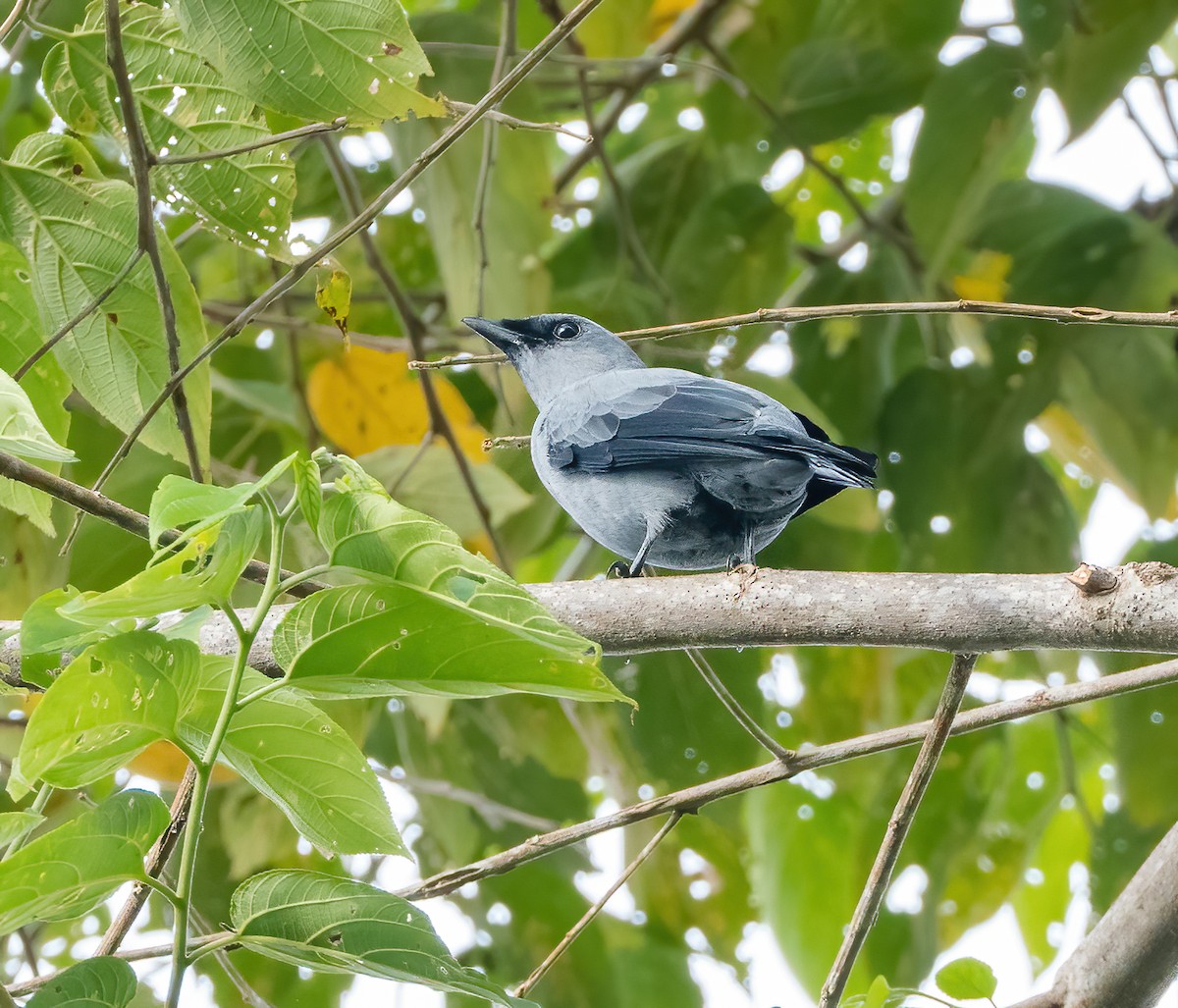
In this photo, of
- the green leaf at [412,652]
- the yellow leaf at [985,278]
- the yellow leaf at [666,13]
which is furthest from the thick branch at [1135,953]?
the yellow leaf at [666,13]

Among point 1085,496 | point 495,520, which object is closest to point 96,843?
point 495,520

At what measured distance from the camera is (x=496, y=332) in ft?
9.83

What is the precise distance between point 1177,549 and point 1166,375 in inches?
20.2

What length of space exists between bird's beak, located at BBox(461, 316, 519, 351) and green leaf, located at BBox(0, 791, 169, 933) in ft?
5.78

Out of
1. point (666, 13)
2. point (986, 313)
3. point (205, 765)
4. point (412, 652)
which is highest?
point (666, 13)

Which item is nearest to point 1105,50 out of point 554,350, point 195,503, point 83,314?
point 554,350

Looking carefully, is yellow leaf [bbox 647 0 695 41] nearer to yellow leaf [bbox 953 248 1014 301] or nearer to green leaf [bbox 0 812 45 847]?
yellow leaf [bbox 953 248 1014 301]

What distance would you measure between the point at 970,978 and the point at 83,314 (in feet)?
5.21

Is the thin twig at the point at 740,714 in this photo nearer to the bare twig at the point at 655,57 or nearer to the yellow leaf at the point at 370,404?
the yellow leaf at the point at 370,404

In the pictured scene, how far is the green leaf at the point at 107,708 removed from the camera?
1.11 metres

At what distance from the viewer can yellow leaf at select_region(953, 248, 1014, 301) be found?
14.8 feet

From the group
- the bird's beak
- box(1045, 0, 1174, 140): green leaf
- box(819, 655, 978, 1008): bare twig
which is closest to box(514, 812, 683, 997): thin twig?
box(819, 655, 978, 1008): bare twig

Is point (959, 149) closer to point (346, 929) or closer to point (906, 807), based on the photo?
point (906, 807)

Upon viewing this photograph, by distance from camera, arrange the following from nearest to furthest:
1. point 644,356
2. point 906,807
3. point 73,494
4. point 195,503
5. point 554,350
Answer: point 195,503, point 73,494, point 906,807, point 554,350, point 644,356
